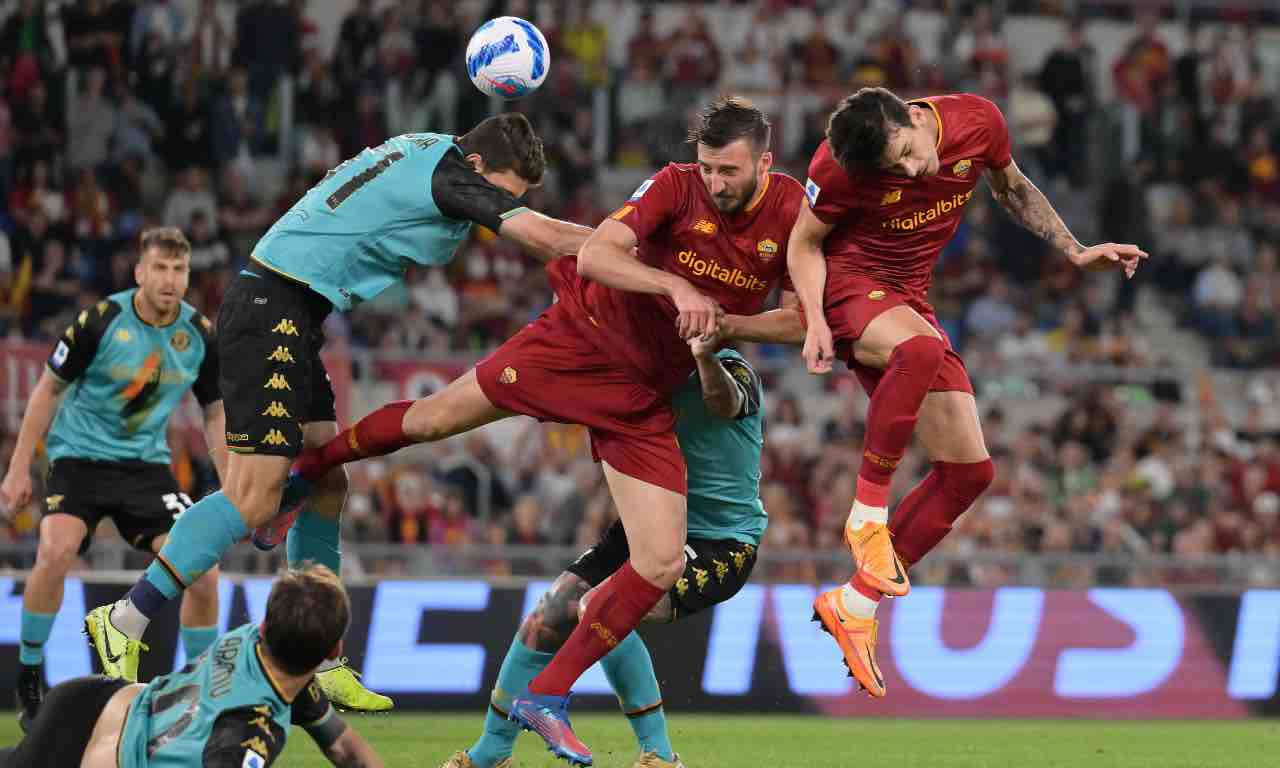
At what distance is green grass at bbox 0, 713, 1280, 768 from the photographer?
27.1ft

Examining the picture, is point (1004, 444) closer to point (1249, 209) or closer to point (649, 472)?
point (1249, 209)

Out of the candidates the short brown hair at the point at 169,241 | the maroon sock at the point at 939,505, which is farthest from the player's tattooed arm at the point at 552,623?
the short brown hair at the point at 169,241

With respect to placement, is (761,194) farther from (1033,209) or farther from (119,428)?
(119,428)

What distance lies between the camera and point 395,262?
7539 millimetres

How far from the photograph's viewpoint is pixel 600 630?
687 cm

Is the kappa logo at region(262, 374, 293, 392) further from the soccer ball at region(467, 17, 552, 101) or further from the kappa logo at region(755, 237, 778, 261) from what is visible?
the kappa logo at region(755, 237, 778, 261)

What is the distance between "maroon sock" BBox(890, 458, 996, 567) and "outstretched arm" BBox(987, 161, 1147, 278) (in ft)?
3.11

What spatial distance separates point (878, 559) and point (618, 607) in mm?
1035

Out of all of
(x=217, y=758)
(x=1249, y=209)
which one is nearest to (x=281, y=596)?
(x=217, y=758)

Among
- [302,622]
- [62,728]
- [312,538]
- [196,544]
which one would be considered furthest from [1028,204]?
[62,728]

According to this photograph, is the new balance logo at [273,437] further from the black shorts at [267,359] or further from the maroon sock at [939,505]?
the maroon sock at [939,505]

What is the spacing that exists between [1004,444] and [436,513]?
5.02 m

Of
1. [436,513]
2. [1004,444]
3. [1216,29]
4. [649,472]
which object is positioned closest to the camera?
[649,472]

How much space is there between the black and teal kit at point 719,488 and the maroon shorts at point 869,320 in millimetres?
459
